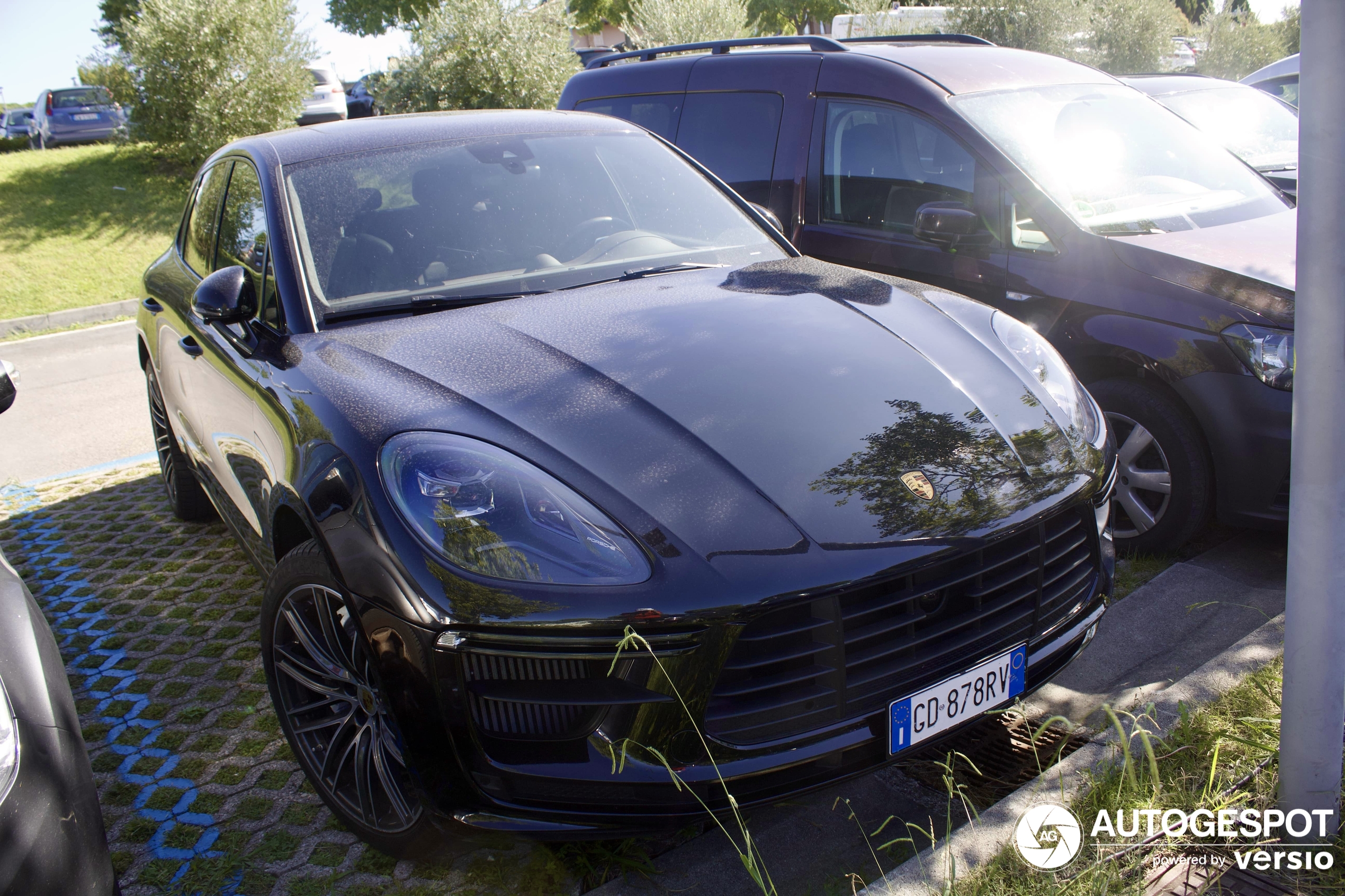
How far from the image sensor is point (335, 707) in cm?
247

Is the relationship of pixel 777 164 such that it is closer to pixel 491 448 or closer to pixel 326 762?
pixel 491 448

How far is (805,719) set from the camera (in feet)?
6.60

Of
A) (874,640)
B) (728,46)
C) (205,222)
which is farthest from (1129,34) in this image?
(874,640)

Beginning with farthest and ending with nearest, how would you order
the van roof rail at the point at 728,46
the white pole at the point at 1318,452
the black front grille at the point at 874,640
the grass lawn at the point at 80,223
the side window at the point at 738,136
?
the grass lawn at the point at 80,223, the side window at the point at 738,136, the van roof rail at the point at 728,46, the black front grille at the point at 874,640, the white pole at the point at 1318,452

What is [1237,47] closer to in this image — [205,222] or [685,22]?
[685,22]

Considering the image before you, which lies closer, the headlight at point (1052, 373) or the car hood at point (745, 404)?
the car hood at point (745, 404)

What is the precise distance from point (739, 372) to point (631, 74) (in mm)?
4047

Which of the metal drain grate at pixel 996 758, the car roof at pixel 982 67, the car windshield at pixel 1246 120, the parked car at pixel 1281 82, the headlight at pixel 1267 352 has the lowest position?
the metal drain grate at pixel 996 758

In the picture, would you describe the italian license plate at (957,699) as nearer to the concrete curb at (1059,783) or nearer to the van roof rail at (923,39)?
the concrete curb at (1059,783)

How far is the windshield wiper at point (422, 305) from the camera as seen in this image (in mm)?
2941

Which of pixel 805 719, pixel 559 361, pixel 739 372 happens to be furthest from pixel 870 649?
pixel 559 361

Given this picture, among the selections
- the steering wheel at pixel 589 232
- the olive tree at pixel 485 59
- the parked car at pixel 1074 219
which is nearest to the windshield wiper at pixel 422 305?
the steering wheel at pixel 589 232

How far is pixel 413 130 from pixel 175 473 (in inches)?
89.6

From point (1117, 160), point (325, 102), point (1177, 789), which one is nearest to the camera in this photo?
point (1177, 789)
